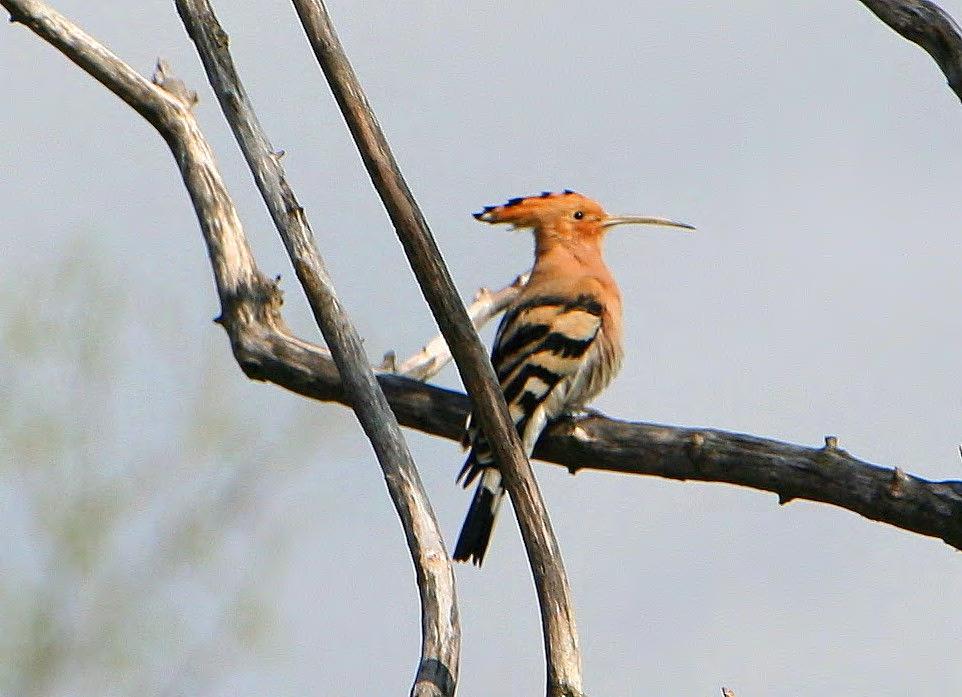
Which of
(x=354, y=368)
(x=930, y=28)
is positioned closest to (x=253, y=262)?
→ (x=354, y=368)

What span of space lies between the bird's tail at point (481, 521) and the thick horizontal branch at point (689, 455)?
1.06 ft

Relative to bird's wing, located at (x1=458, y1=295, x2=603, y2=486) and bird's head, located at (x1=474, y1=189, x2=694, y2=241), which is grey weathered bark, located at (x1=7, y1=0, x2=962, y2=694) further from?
bird's head, located at (x1=474, y1=189, x2=694, y2=241)

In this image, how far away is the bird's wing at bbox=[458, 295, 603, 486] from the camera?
466 cm

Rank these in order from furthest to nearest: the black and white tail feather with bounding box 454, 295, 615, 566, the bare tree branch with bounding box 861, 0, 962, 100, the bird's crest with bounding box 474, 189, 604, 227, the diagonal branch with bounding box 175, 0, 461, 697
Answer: the bird's crest with bounding box 474, 189, 604, 227 → the black and white tail feather with bounding box 454, 295, 615, 566 → the bare tree branch with bounding box 861, 0, 962, 100 → the diagonal branch with bounding box 175, 0, 461, 697

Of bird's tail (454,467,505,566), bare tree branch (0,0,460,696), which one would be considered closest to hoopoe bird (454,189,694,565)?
bird's tail (454,467,505,566)

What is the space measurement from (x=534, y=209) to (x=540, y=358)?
100cm

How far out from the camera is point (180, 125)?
4.39 metres

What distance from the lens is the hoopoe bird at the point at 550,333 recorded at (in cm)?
473

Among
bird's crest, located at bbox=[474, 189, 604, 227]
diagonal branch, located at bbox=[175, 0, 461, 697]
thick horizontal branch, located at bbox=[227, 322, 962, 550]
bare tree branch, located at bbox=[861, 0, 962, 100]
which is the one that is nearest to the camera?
Result: diagonal branch, located at bbox=[175, 0, 461, 697]

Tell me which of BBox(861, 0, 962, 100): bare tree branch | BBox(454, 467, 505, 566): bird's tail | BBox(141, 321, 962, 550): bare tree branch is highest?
BBox(861, 0, 962, 100): bare tree branch

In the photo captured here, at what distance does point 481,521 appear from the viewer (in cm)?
475

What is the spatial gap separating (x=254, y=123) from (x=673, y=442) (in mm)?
1282

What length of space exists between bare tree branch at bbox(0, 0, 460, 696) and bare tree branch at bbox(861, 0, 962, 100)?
1298 millimetres

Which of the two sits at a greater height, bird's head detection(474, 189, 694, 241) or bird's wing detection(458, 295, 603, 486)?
bird's head detection(474, 189, 694, 241)
